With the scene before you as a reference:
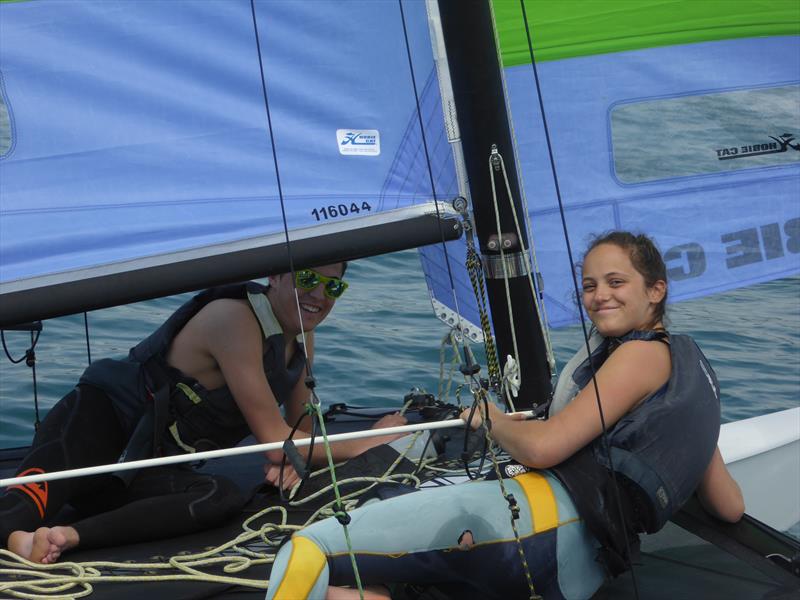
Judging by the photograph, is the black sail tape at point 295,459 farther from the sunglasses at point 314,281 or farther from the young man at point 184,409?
the sunglasses at point 314,281

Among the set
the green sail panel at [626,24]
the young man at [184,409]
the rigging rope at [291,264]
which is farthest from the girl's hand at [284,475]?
the green sail panel at [626,24]

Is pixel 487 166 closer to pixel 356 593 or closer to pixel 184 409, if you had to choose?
pixel 184 409

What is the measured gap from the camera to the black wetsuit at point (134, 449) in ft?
7.18

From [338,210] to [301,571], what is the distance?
95cm

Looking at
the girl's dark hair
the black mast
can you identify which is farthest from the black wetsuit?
the girl's dark hair

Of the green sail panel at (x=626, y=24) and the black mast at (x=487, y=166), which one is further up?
the green sail panel at (x=626, y=24)

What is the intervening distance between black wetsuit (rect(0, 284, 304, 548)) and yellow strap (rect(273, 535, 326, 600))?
2.01ft

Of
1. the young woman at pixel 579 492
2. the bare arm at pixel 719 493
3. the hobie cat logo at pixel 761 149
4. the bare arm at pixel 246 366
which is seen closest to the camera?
the young woman at pixel 579 492

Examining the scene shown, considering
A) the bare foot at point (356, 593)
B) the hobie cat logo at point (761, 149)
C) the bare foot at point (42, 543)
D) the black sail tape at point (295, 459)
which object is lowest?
the bare foot at point (356, 593)

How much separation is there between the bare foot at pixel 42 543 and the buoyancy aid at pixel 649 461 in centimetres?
93

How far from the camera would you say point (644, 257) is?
6.30 feet

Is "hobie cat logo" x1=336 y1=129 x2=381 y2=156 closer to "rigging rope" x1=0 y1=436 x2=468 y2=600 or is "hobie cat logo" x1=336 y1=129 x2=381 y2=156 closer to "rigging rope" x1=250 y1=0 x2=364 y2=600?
"rigging rope" x1=250 y1=0 x2=364 y2=600

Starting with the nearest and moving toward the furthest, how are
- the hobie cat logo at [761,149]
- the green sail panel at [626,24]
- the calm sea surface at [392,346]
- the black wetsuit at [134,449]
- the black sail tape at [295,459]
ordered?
the black sail tape at [295,459] → the black wetsuit at [134,449] → the green sail panel at [626,24] → the hobie cat logo at [761,149] → the calm sea surface at [392,346]

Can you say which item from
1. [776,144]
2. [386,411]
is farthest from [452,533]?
[776,144]
